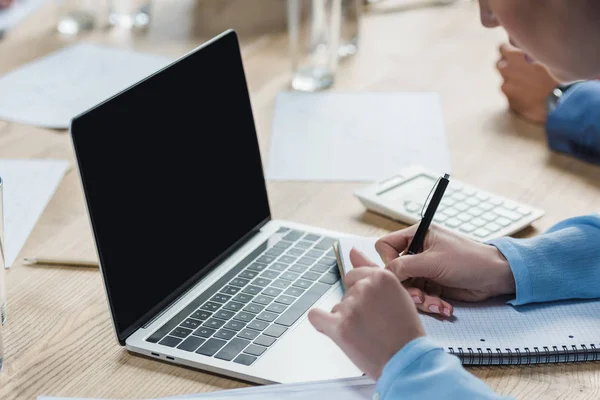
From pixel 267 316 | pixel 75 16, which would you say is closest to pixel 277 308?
pixel 267 316

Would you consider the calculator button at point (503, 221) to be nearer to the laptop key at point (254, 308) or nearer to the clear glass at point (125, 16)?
the laptop key at point (254, 308)

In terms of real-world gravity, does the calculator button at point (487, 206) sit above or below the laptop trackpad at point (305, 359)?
below

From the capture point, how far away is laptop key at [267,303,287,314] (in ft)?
2.80

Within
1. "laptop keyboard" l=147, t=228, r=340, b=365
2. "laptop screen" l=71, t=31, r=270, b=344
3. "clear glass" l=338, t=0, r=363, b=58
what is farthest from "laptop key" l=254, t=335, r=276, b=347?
"clear glass" l=338, t=0, r=363, b=58

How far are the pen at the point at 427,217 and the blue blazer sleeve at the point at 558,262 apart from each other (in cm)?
9

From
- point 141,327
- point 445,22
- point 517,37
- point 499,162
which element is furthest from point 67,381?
point 445,22

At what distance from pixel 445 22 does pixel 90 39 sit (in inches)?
27.5

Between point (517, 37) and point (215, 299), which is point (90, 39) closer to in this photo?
point (215, 299)

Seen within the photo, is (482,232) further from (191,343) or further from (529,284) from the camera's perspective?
(191,343)

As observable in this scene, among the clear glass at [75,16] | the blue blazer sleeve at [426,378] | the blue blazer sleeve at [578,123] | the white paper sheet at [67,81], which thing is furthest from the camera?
the clear glass at [75,16]

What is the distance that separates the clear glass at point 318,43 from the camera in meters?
1.46

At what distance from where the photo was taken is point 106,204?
780 millimetres

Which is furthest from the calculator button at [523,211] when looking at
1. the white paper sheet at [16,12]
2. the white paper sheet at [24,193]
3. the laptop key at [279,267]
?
the white paper sheet at [16,12]

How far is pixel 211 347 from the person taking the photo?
2.61 ft
